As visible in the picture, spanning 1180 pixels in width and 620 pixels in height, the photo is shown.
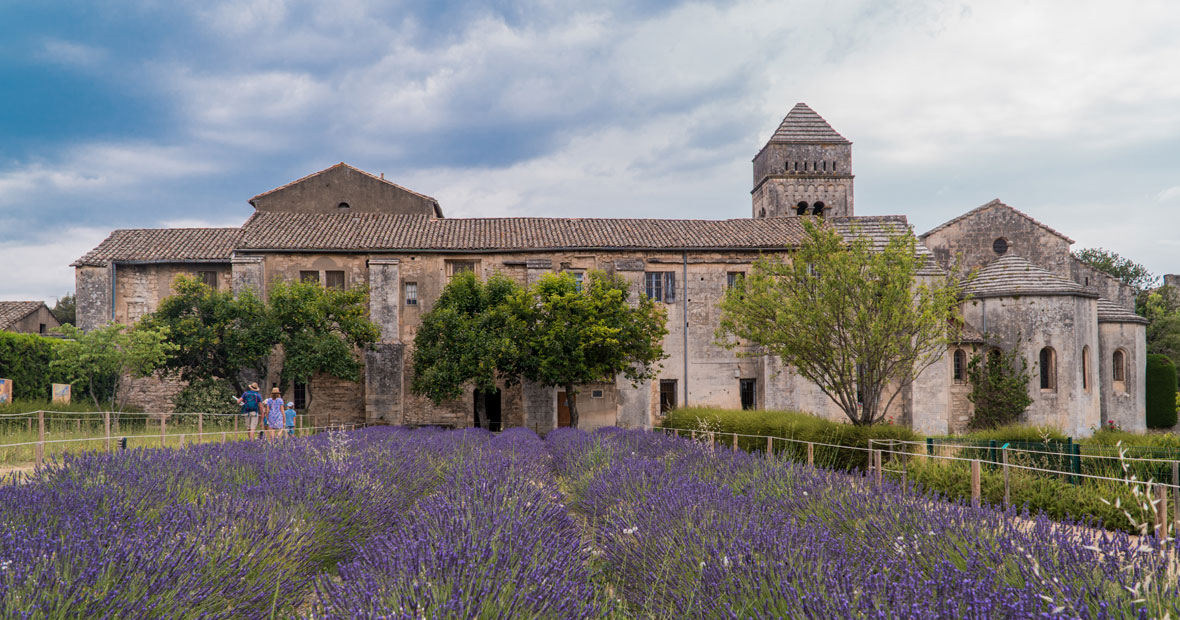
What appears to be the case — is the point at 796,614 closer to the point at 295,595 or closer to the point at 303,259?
the point at 295,595

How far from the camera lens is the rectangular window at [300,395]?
78.4ft

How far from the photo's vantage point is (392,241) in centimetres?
2414

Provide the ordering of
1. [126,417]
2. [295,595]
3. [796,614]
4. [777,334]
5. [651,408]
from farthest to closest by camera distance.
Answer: [651,408] < [126,417] < [777,334] < [295,595] < [796,614]

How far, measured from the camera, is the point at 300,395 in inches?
942

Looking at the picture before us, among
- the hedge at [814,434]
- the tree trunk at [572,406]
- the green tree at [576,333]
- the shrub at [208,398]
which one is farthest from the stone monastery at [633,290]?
the hedge at [814,434]

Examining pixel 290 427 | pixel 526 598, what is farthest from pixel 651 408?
pixel 526 598

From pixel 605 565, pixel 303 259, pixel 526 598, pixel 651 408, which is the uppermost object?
pixel 303 259

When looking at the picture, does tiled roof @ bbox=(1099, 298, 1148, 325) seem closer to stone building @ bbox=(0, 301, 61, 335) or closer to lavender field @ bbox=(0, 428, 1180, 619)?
lavender field @ bbox=(0, 428, 1180, 619)

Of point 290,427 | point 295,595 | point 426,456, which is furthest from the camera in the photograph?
point 290,427

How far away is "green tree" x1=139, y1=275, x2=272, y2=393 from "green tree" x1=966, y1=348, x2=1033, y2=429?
74.5 ft

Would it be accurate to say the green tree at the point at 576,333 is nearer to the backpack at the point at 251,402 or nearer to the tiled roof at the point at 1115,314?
the backpack at the point at 251,402

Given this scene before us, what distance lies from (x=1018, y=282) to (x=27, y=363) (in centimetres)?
3155

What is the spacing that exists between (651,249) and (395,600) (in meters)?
22.0

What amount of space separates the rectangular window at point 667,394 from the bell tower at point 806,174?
49.2 feet
